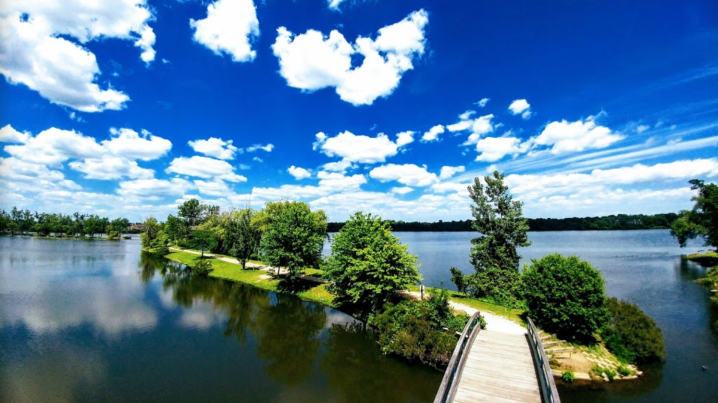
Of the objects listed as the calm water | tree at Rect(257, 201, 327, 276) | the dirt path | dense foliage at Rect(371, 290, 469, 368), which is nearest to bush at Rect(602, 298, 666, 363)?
the dirt path

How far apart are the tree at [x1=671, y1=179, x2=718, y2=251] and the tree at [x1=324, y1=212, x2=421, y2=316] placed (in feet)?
175

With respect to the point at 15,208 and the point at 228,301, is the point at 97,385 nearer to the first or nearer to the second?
the point at 228,301

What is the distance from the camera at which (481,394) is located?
11578 mm

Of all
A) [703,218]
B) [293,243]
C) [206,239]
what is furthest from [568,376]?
[206,239]

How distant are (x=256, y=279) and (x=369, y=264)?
84.6 ft

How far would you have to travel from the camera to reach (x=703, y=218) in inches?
2024

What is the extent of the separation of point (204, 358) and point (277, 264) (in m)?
19.8

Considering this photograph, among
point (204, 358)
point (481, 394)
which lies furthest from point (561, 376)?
point (204, 358)

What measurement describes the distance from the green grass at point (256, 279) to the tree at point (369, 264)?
18.4 ft

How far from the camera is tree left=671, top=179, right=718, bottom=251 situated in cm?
4766

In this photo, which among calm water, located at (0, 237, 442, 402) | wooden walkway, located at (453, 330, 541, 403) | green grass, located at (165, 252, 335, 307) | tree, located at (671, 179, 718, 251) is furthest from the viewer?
tree, located at (671, 179, 718, 251)

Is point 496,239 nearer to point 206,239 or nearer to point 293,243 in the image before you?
point 293,243

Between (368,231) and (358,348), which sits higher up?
(368,231)

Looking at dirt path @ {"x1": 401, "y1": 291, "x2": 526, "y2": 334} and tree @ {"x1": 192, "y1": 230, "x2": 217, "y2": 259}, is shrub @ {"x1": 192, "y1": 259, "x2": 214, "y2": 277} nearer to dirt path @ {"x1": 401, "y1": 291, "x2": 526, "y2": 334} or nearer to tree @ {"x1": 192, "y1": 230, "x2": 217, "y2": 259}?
tree @ {"x1": 192, "y1": 230, "x2": 217, "y2": 259}
